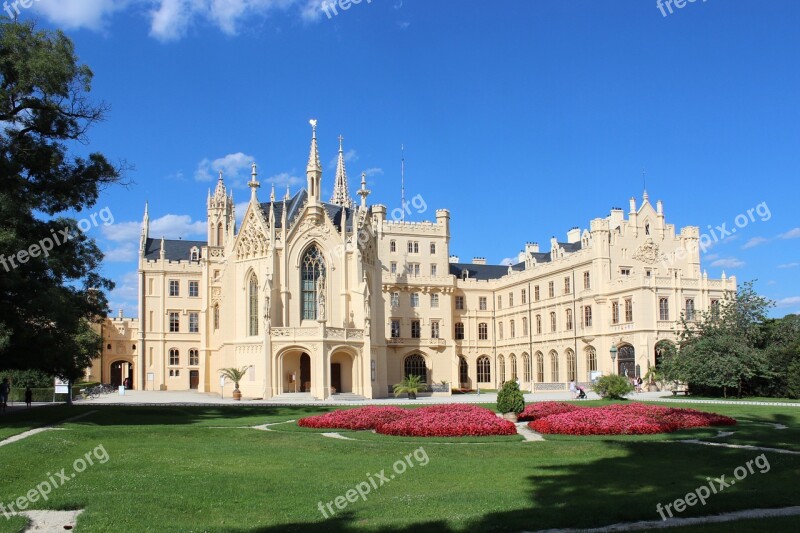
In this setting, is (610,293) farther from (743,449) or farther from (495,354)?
(743,449)

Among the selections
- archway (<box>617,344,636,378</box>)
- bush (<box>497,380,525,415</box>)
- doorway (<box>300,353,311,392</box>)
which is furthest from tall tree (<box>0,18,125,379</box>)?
archway (<box>617,344,636,378</box>)

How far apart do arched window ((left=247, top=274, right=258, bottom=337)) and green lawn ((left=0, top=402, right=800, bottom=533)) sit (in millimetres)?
31230

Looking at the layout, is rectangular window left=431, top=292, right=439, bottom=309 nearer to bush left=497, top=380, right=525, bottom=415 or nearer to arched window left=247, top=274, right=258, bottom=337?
arched window left=247, top=274, right=258, bottom=337

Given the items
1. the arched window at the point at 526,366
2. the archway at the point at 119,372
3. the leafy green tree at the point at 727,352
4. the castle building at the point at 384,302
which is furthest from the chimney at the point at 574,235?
the archway at the point at 119,372

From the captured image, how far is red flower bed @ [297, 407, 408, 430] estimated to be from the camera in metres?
27.6

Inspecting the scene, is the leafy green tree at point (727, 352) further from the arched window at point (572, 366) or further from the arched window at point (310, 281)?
the arched window at point (310, 281)

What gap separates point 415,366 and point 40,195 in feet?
171

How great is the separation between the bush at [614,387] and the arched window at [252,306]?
25.6 m

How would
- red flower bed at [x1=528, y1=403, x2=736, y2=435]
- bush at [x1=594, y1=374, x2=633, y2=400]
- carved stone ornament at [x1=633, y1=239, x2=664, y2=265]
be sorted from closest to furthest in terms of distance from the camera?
red flower bed at [x1=528, y1=403, x2=736, y2=435] → bush at [x1=594, y1=374, x2=633, y2=400] → carved stone ornament at [x1=633, y1=239, x2=664, y2=265]

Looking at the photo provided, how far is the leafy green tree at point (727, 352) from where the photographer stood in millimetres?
45719

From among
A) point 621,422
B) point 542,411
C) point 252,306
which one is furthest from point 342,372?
point 621,422

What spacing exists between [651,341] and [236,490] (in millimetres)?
50666

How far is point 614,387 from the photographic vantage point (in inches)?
1644

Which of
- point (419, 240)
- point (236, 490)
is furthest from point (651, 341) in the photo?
point (236, 490)
